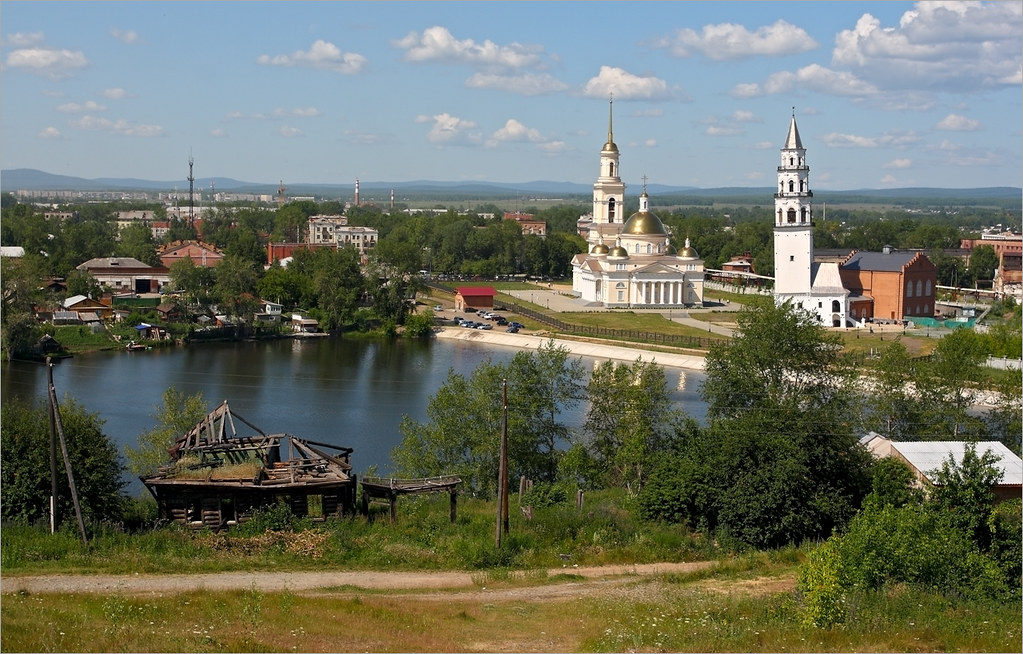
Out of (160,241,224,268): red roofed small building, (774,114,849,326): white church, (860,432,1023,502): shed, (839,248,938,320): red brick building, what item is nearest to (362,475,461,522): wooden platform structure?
(860,432,1023,502): shed

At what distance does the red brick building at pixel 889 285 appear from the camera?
139 feet

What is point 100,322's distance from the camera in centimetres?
3931

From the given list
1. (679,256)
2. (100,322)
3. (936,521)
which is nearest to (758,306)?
(936,521)

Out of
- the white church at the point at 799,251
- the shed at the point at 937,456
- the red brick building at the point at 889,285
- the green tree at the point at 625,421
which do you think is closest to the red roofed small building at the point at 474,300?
the white church at the point at 799,251

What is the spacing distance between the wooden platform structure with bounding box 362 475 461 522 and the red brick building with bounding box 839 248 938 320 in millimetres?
31095

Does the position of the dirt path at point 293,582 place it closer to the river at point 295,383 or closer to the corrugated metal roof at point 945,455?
the corrugated metal roof at point 945,455

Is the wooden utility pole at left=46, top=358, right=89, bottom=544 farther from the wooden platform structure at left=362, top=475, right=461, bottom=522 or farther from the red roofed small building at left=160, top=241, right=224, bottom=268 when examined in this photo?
the red roofed small building at left=160, top=241, right=224, bottom=268

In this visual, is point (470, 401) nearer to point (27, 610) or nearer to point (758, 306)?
point (758, 306)

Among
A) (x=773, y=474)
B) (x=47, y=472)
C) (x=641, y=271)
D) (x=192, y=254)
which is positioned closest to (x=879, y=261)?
(x=641, y=271)

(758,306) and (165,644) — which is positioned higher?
(758,306)

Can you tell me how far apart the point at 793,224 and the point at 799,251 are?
926mm

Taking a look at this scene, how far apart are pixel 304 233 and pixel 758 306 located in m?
73.3

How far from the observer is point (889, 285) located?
42.7 m

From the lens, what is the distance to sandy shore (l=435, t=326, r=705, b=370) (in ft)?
111
